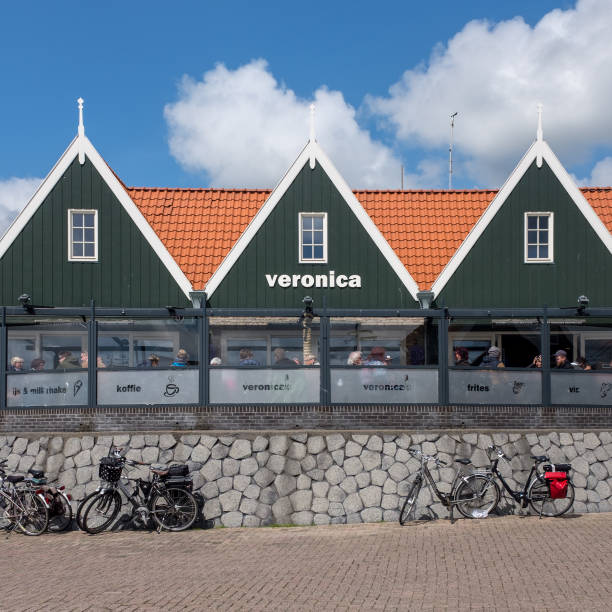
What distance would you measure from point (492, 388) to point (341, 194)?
299 inches

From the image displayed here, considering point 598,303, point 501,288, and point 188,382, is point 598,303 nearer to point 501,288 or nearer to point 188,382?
point 501,288

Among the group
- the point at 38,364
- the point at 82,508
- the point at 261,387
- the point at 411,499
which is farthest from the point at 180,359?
the point at 411,499

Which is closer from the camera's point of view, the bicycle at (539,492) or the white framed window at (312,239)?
the bicycle at (539,492)

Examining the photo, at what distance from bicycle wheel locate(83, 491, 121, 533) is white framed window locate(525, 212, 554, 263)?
12207mm

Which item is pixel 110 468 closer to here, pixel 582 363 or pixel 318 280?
pixel 582 363

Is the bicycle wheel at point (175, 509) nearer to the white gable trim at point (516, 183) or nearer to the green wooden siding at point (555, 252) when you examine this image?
the white gable trim at point (516, 183)

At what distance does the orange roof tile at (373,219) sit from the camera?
21.1 meters

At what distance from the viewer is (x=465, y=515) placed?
13266mm

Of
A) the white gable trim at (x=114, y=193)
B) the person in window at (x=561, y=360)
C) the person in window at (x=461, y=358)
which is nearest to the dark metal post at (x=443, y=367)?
the person in window at (x=461, y=358)

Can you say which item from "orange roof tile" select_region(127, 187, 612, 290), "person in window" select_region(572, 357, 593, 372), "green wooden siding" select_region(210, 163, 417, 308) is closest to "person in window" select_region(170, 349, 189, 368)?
"green wooden siding" select_region(210, 163, 417, 308)

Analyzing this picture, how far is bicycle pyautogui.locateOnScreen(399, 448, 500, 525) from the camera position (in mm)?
13195

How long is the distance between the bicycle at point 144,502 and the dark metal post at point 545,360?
21.8ft

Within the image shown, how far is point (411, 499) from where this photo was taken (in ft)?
43.8

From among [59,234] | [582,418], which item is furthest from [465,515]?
[59,234]
